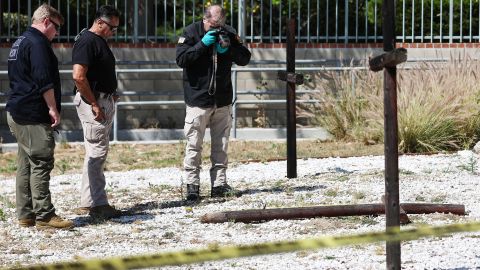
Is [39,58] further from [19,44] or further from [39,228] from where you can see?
[39,228]

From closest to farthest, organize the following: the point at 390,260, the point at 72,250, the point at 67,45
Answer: the point at 390,260 → the point at 72,250 → the point at 67,45

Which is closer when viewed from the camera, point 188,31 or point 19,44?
point 19,44

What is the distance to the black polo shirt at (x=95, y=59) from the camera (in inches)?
355

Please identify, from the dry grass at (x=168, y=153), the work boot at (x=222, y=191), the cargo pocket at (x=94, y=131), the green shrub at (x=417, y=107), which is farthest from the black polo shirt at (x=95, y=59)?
the green shrub at (x=417, y=107)

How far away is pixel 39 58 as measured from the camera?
8555 mm

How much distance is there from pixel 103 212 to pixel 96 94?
93cm

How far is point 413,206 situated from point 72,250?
2.60m

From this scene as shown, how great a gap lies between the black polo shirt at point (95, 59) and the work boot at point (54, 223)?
1.09 meters

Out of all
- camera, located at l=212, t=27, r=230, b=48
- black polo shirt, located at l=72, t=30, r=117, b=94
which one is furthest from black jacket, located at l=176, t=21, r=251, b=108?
black polo shirt, located at l=72, t=30, r=117, b=94

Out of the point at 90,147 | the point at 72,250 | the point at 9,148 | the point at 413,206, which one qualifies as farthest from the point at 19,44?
the point at 9,148

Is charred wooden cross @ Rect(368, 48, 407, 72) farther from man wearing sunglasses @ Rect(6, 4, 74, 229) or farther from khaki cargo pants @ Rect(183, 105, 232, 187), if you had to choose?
khaki cargo pants @ Rect(183, 105, 232, 187)

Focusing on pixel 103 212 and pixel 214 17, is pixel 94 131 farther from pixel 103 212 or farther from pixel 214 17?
pixel 214 17

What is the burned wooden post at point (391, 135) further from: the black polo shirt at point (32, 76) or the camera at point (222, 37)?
the camera at point (222, 37)

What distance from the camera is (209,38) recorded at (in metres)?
9.80
